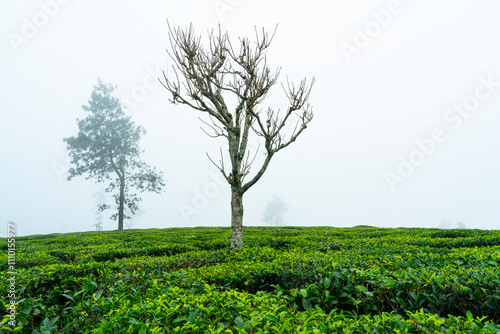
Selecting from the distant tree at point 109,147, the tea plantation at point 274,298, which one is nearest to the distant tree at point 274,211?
the distant tree at point 109,147

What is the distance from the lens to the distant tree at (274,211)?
2638 inches

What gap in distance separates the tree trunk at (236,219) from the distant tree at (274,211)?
6085 centimetres

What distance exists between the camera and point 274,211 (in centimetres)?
6762

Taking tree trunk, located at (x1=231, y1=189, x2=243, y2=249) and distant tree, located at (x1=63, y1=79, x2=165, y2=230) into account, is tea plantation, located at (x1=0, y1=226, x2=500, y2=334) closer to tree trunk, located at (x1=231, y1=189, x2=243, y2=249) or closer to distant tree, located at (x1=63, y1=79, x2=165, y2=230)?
tree trunk, located at (x1=231, y1=189, x2=243, y2=249)

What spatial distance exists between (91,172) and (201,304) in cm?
2842

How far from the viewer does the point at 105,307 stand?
296 centimetres

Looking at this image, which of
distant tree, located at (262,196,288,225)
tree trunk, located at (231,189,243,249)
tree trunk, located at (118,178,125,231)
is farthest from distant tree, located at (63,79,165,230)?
distant tree, located at (262,196,288,225)

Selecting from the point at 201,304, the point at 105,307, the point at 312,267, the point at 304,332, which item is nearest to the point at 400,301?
the point at 312,267

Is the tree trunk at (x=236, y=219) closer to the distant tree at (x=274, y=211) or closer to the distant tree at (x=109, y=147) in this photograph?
the distant tree at (x=109, y=147)

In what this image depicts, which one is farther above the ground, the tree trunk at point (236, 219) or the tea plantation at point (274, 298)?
the tree trunk at point (236, 219)

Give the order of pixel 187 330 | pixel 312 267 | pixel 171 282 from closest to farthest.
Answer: pixel 187 330 → pixel 171 282 → pixel 312 267

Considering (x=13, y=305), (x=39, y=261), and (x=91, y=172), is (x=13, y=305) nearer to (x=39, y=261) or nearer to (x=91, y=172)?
(x=39, y=261)

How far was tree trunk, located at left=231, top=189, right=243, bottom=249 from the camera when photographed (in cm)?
684

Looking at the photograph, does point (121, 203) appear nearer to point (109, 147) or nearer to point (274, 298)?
point (109, 147)
